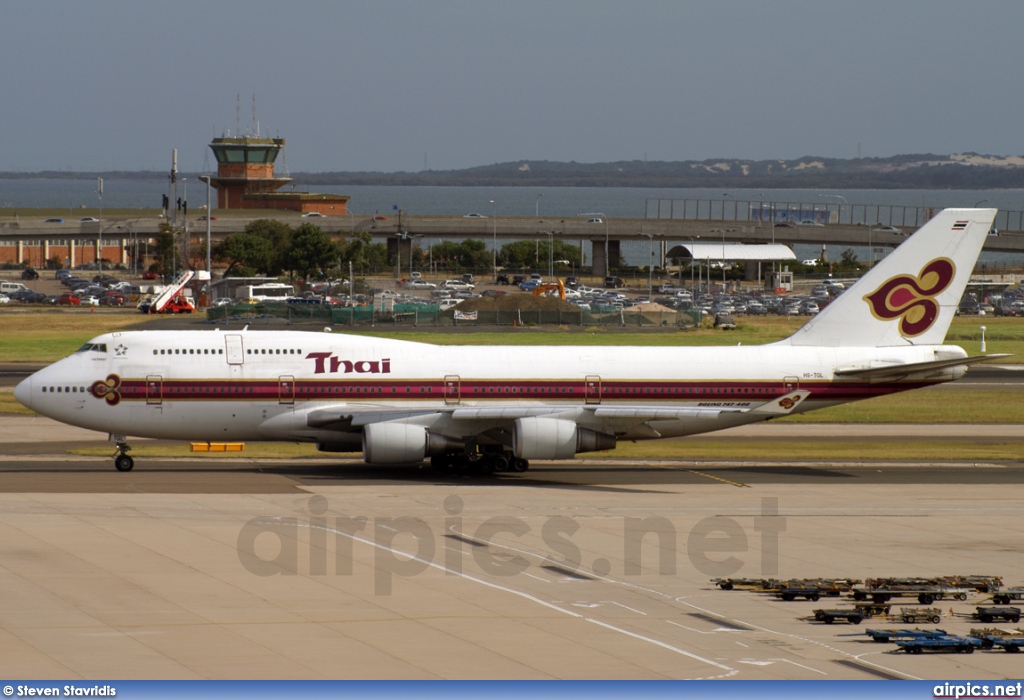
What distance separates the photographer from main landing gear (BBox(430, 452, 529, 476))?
1850 inches

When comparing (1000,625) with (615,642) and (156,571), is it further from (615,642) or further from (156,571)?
(156,571)

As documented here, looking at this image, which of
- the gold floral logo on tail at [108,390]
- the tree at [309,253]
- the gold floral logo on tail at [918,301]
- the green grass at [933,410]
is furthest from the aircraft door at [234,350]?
the tree at [309,253]

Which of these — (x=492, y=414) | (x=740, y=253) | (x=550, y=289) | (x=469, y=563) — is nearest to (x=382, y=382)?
(x=492, y=414)

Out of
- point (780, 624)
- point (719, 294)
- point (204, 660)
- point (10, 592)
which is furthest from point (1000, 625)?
point (719, 294)

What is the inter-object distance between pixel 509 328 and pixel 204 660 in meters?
86.4

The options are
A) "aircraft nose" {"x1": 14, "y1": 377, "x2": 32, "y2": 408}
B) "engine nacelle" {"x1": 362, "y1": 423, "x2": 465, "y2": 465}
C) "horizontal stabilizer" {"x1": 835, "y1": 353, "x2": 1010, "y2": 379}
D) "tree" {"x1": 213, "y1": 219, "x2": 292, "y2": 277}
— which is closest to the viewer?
"engine nacelle" {"x1": 362, "y1": 423, "x2": 465, "y2": 465}

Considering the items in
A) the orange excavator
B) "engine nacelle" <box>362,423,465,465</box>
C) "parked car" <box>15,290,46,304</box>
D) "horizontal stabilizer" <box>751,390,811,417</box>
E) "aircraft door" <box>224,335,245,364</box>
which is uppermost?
the orange excavator

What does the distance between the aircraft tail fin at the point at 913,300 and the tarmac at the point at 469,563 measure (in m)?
5.29

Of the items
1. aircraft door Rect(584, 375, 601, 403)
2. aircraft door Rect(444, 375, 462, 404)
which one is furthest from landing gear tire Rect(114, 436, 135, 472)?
aircraft door Rect(584, 375, 601, 403)

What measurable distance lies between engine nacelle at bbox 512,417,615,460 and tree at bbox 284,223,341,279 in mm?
122613

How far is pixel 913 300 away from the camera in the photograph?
164 ft

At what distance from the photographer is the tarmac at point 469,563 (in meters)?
23.7

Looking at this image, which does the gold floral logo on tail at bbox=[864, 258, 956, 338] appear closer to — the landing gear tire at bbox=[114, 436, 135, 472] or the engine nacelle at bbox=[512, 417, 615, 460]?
the engine nacelle at bbox=[512, 417, 615, 460]

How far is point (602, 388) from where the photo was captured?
156 feet
